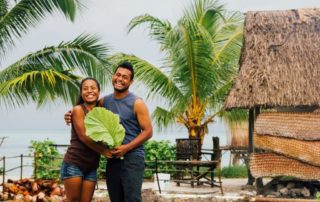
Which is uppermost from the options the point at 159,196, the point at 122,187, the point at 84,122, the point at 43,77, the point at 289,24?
the point at 289,24

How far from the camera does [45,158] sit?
46.9ft

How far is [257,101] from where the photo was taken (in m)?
11.6

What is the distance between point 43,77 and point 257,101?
172 inches

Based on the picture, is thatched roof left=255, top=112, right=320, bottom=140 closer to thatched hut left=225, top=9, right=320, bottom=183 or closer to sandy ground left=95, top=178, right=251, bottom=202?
thatched hut left=225, top=9, right=320, bottom=183

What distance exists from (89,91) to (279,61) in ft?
24.6

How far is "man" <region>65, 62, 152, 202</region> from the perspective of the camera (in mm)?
4992

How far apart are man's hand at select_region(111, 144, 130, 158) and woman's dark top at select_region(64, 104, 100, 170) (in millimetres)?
199

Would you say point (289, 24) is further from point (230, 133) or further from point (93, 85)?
point (230, 133)

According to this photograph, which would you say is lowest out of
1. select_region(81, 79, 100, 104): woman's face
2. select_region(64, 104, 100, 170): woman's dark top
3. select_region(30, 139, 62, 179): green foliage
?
select_region(30, 139, 62, 179): green foliage

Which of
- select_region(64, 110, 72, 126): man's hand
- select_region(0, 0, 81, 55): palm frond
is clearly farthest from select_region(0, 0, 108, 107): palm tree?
select_region(64, 110, 72, 126): man's hand

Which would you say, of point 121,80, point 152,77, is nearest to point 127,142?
point 121,80

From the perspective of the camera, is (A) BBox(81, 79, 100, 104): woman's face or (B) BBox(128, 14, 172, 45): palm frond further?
(B) BBox(128, 14, 172, 45): palm frond

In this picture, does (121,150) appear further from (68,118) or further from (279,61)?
(279,61)

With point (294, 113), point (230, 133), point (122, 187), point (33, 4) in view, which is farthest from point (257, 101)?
point (230, 133)
